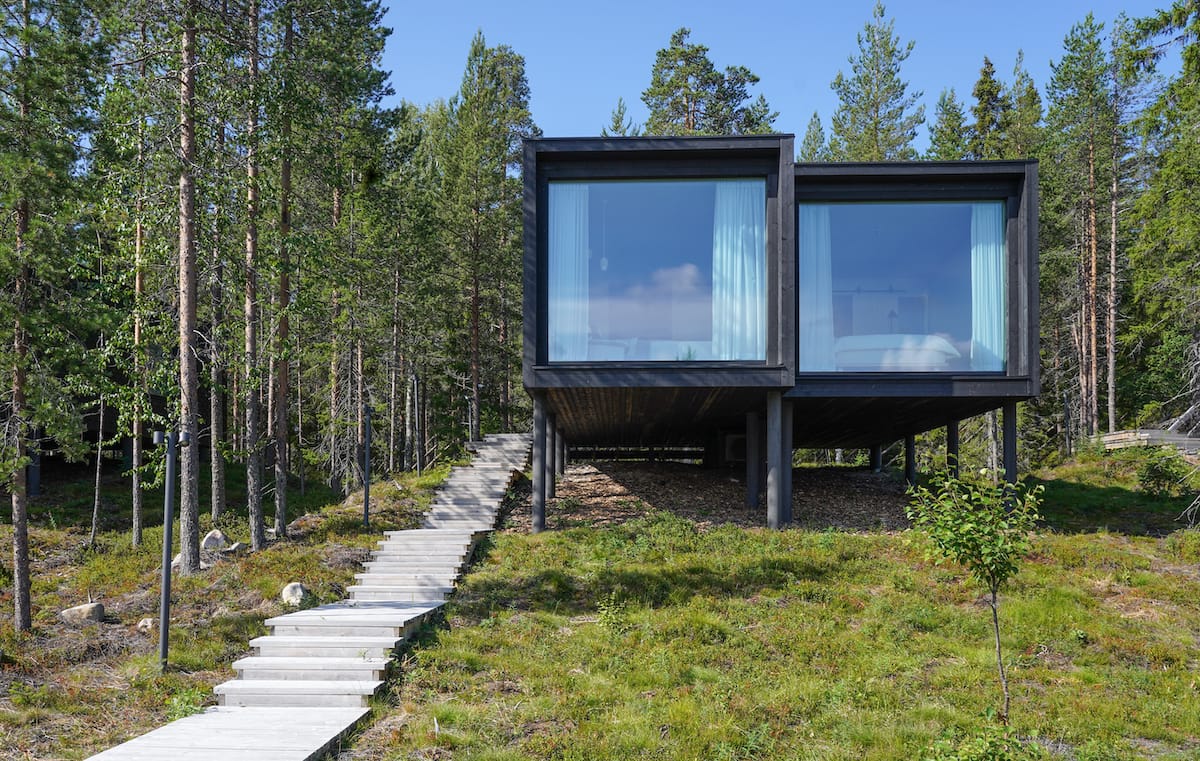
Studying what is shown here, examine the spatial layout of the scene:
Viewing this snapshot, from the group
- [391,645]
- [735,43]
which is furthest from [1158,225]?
[735,43]

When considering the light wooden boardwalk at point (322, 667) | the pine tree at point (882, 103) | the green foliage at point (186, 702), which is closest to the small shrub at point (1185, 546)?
the light wooden boardwalk at point (322, 667)

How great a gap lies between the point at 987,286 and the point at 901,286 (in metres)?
1.56

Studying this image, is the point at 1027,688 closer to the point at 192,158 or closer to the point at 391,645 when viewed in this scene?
the point at 391,645

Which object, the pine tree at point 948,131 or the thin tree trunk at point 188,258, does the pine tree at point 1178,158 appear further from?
the thin tree trunk at point 188,258

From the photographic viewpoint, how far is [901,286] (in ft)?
47.1

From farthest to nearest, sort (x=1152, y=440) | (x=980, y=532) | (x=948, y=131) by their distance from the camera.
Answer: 1. (x=948, y=131)
2. (x=1152, y=440)
3. (x=980, y=532)

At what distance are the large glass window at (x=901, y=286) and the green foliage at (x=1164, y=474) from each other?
20.9 ft

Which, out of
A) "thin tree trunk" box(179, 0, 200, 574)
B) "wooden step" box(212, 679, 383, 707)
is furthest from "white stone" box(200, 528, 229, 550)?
"wooden step" box(212, 679, 383, 707)

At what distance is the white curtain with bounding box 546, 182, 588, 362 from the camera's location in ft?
45.1

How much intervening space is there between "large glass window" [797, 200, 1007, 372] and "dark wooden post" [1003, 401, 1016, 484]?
0.89m

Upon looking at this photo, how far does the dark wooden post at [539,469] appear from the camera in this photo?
1395cm

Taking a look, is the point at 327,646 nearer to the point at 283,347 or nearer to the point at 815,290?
the point at 283,347

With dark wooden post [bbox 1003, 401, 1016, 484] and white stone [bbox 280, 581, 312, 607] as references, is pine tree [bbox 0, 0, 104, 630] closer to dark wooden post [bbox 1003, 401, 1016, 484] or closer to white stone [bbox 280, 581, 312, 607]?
white stone [bbox 280, 581, 312, 607]

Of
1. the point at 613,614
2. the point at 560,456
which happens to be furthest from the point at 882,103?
the point at 613,614
